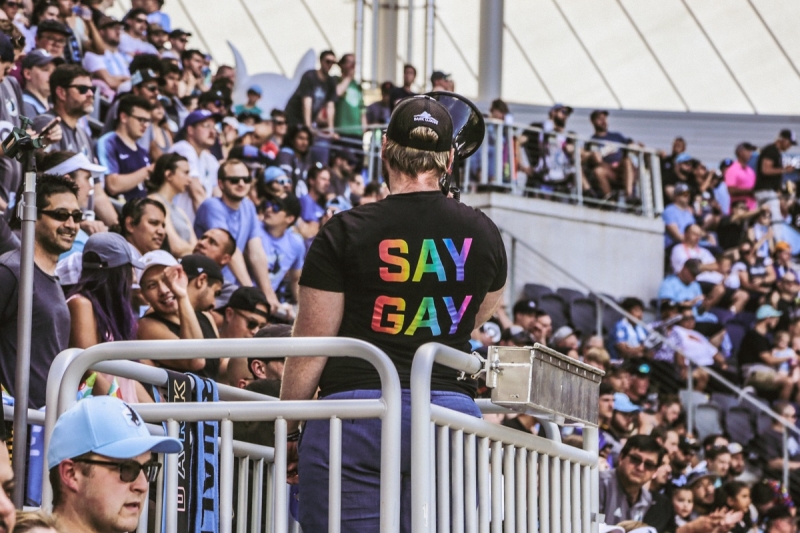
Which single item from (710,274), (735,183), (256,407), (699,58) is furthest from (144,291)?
(699,58)

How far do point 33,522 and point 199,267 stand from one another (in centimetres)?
390

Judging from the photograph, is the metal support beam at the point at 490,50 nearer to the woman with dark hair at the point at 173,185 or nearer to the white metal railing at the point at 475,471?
the woman with dark hair at the point at 173,185

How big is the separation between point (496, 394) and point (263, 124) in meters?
8.42

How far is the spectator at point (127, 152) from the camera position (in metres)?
8.01

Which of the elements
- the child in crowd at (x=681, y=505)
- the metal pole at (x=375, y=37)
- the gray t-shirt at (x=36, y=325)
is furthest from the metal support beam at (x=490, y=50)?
the gray t-shirt at (x=36, y=325)

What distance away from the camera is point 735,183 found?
1563 cm

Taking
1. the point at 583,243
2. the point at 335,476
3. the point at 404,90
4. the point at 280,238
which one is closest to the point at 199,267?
the point at 280,238

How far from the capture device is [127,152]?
8.16m

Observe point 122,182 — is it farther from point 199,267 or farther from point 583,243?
point 583,243

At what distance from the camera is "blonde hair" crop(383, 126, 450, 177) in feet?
11.2

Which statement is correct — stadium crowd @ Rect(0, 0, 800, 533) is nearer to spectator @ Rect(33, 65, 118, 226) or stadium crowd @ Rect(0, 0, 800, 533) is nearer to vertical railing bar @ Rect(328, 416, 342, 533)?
spectator @ Rect(33, 65, 118, 226)

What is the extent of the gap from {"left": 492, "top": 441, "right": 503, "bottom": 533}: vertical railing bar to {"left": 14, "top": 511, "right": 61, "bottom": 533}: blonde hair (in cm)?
102

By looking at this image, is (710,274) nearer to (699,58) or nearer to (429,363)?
(699,58)

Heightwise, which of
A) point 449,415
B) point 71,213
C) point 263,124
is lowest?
point 449,415
